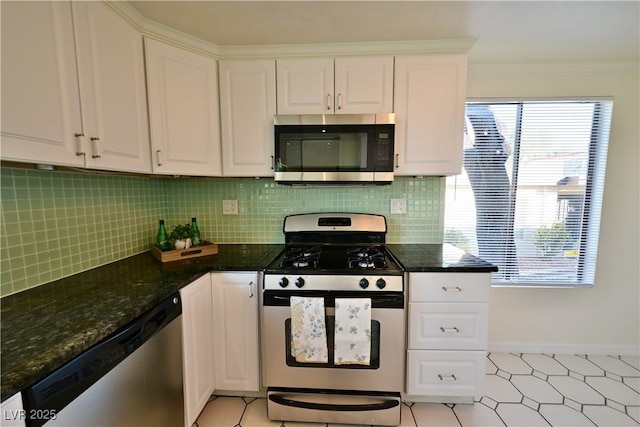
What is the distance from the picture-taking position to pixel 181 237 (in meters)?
1.70

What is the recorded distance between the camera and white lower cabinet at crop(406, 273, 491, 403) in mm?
1466

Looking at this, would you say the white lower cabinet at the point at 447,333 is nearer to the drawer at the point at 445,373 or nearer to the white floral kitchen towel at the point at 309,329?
the drawer at the point at 445,373

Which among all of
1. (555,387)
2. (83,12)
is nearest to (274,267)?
(83,12)

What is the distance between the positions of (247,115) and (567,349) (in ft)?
10.3

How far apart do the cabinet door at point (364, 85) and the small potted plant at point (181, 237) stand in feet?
4.22

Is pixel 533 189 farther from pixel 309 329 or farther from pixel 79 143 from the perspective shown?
pixel 79 143

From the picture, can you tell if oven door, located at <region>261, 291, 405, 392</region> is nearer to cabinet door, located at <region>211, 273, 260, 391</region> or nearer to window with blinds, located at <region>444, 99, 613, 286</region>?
cabinet door, located at <region>211, 273, 260, 391</region>

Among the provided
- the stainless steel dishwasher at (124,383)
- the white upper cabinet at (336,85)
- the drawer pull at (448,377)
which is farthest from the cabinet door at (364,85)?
the drawer pull at (448,377)

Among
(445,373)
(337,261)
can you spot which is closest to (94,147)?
(337,261)

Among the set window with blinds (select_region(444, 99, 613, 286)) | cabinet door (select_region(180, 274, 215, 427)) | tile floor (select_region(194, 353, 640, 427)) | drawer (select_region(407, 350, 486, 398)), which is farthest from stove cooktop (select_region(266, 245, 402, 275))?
tile floor (select_region(194, 353, 640, 427))

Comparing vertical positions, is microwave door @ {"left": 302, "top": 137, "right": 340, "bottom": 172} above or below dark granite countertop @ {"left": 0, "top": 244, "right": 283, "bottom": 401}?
above

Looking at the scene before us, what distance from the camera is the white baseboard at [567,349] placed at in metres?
2.10

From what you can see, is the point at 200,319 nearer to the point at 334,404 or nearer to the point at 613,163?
the point at 334,404

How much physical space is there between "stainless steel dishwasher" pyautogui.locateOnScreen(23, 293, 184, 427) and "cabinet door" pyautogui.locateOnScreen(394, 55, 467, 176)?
1558 mm
